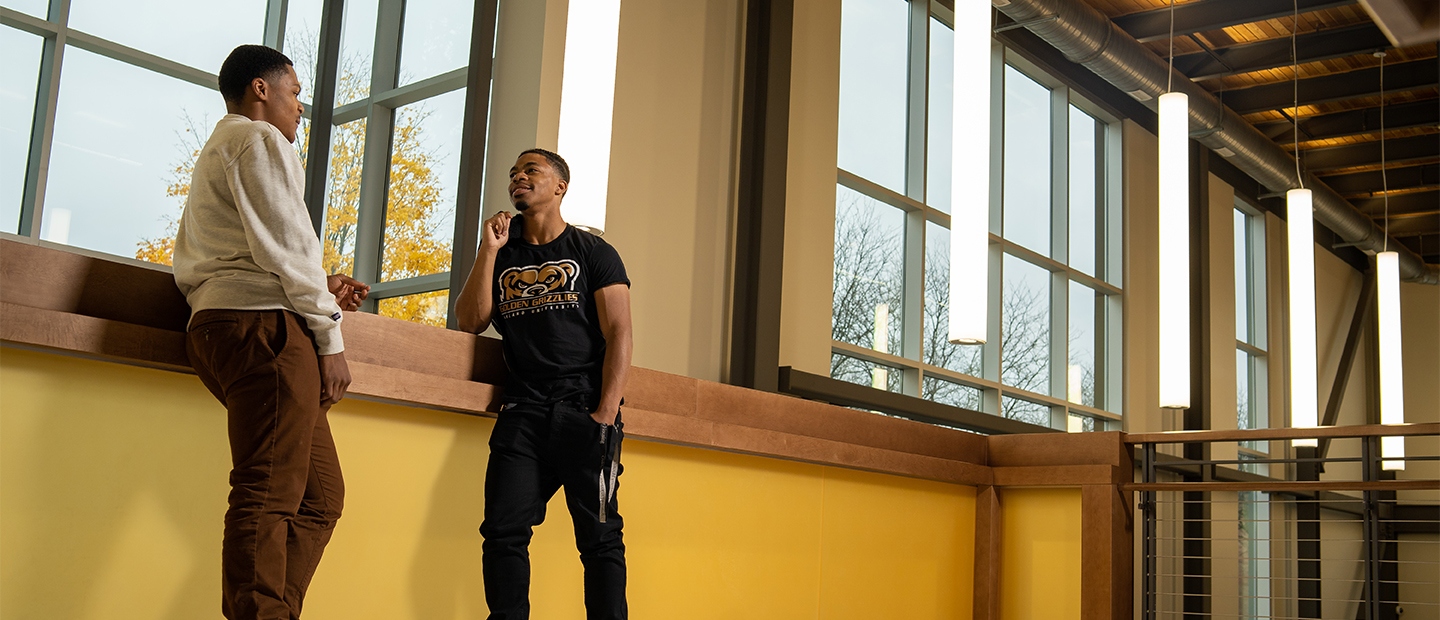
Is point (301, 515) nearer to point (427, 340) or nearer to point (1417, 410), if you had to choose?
point (427, 340)

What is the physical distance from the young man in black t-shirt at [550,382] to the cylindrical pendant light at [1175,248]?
237cm

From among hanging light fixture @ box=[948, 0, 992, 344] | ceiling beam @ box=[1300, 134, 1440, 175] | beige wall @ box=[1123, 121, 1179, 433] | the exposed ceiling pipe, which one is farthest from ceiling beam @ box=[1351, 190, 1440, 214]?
hanging light fixture @ box=[948, 0, 992, 344]

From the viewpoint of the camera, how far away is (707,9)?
17.2 ft

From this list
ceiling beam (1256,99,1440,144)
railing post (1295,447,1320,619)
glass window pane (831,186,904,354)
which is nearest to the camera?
glass window pane (831,186,904,354)

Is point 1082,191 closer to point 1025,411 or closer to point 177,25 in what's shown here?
point 1025,411

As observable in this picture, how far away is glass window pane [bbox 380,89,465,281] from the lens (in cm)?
508

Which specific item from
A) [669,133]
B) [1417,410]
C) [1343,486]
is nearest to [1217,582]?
[1417,410]

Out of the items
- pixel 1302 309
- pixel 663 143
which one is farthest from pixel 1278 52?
pixel 663 143

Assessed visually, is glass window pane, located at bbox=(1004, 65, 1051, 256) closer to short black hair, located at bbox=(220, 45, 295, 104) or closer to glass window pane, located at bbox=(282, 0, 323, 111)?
glass window pane, located at bbox=(282, 0, 323, 111)

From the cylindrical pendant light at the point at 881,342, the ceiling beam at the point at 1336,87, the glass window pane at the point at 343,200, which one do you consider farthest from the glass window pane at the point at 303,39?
the ceiling beam at the point at 1336,87

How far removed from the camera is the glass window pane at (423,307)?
493 centimetres

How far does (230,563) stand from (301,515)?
222mm

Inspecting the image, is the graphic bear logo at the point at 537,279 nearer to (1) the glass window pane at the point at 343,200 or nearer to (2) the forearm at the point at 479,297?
(2) the forearm at the point at 479,297

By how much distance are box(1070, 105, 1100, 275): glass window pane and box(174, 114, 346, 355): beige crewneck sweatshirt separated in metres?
7.21
